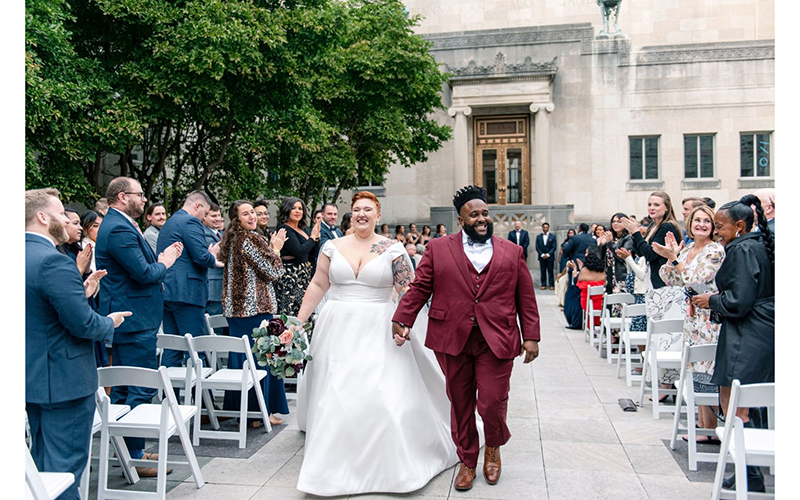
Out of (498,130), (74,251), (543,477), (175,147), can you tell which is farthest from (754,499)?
(498,130)

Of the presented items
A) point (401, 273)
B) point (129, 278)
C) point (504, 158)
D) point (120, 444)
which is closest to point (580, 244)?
point (401, 273)

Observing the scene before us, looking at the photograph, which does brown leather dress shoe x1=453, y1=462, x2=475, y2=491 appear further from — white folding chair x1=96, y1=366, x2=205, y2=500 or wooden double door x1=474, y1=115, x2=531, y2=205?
wooden double door x1=474, y1=115, x2=531, y2=205

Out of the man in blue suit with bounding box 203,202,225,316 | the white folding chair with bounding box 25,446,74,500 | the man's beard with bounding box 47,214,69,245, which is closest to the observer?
the white folding chair with bounding box 25,446,74,500

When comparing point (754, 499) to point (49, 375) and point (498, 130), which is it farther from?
point (498, 130)

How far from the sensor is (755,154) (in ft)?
84.4

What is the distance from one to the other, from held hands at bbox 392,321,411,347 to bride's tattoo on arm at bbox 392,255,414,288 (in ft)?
1.53

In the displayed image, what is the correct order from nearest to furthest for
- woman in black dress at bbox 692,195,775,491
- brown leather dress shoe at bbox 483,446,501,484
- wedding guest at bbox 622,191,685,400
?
woman in black dress at bbox 692,195,775,491
brown leather dress shoe at bbox 483,446,501,484
wedding guest at bbox 622,191,685,400

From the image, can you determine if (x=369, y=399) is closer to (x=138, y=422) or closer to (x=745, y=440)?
(x=138, y=422)

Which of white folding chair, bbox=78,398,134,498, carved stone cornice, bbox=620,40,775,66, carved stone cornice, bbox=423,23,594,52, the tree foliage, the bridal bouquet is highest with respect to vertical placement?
carved stone cornice, bbox=423,23,594,52

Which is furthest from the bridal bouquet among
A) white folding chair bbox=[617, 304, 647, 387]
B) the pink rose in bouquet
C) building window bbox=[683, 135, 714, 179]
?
building window bbox=[683, 135, 714, 179]

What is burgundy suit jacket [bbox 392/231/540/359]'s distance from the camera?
475 cm

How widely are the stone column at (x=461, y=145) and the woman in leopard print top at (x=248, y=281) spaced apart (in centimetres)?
2001

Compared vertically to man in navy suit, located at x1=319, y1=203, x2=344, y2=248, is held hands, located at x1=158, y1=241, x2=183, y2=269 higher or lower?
lower

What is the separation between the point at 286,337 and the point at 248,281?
1.55 metres
